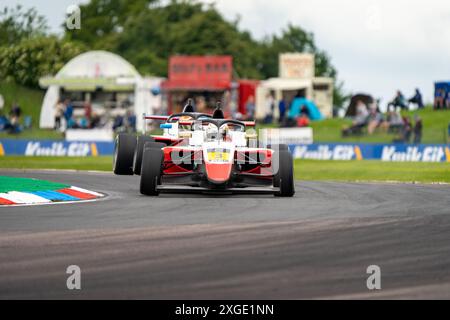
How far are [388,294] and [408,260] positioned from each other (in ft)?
5.81

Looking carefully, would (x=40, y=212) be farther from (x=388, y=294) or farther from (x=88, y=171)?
(x=88, y=171)

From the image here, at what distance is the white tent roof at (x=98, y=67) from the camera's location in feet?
180

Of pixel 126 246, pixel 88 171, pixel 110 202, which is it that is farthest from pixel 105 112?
pixel 126 246

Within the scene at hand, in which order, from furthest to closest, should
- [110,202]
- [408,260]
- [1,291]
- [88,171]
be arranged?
[88,171]
[110,202]
[408,260]
[1,291]

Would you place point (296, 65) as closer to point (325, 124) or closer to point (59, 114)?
point (325, 124)

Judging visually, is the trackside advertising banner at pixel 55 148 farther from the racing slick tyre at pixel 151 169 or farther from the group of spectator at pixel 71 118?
the racing slick tyre at pixel 151 169

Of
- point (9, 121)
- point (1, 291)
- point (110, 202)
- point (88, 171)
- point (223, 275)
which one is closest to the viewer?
point (1, 291)

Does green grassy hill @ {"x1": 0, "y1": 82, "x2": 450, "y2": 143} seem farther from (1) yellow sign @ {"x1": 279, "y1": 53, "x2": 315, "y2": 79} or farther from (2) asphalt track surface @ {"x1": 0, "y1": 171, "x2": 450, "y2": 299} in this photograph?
(2) asphalt track surface @ {"x1": 0, "y1": 171, "x2": 450, "y2": 299}

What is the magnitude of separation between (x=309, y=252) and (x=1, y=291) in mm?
3429

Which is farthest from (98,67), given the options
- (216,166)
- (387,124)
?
(216,166)

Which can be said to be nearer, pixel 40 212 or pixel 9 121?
pixel 40 212

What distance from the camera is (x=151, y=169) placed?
18219 mm

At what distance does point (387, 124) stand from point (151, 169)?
23160mm

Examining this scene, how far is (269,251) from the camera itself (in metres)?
11.1
